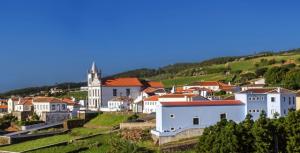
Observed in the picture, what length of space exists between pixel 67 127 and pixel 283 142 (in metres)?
29.8

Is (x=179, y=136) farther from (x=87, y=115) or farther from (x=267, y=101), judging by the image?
(x=87, y=115)

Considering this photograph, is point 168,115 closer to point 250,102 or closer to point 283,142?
point 250,102

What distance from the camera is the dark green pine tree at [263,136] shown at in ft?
121

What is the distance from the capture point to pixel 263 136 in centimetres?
3694

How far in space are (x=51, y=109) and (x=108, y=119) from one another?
1301 centimetres

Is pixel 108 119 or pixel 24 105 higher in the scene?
pixel 24 105

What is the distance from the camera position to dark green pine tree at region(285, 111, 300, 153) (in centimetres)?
3709

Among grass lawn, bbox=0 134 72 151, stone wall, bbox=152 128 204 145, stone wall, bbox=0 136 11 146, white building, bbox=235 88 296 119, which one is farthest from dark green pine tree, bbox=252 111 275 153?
stone wall, bbox=0 136 11 146

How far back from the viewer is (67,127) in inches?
2445

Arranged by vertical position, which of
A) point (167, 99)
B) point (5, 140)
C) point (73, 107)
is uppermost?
point (167, 99)

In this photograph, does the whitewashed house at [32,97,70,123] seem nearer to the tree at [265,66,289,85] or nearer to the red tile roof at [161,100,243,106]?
the red tile roof at [161,100,243,106]

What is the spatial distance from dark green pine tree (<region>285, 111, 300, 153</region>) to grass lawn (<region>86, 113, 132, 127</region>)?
23384 mm

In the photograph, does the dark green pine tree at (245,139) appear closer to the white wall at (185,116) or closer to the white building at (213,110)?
the white building at (213,110)

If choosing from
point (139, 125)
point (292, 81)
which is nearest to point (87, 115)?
point (139, 125)
